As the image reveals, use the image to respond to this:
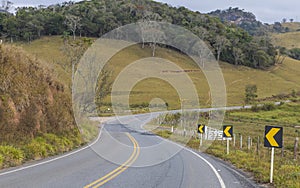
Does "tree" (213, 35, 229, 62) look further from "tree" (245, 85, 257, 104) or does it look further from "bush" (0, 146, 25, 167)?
"bush" (0, 146, 25, 167)

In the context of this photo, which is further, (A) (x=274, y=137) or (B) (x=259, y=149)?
(B) (x=259, y=149)

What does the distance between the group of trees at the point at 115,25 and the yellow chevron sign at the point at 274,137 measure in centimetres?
9591

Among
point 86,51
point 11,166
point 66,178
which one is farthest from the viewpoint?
point 86,51

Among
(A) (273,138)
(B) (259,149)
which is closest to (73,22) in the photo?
(B) (259,149)

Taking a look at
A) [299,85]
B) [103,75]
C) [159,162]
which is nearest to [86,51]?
[103,75]

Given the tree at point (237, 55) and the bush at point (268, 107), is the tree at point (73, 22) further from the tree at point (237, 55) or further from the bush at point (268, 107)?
the bush at point (268, 107)

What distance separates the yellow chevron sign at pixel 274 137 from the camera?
11109mm

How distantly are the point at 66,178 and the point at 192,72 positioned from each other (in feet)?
313

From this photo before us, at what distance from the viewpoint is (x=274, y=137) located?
1124cm

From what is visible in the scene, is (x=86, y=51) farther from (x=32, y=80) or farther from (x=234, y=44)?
(x=234, y=44)

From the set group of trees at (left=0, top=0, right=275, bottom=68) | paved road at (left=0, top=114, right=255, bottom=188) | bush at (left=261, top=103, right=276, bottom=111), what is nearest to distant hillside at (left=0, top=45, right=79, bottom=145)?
paved road at (left=0, top=114, right=255, bottom=188)

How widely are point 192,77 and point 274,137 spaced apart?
8803cm

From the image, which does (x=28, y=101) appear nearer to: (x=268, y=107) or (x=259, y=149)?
(x=259, y=149)

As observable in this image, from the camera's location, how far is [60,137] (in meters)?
19.2
